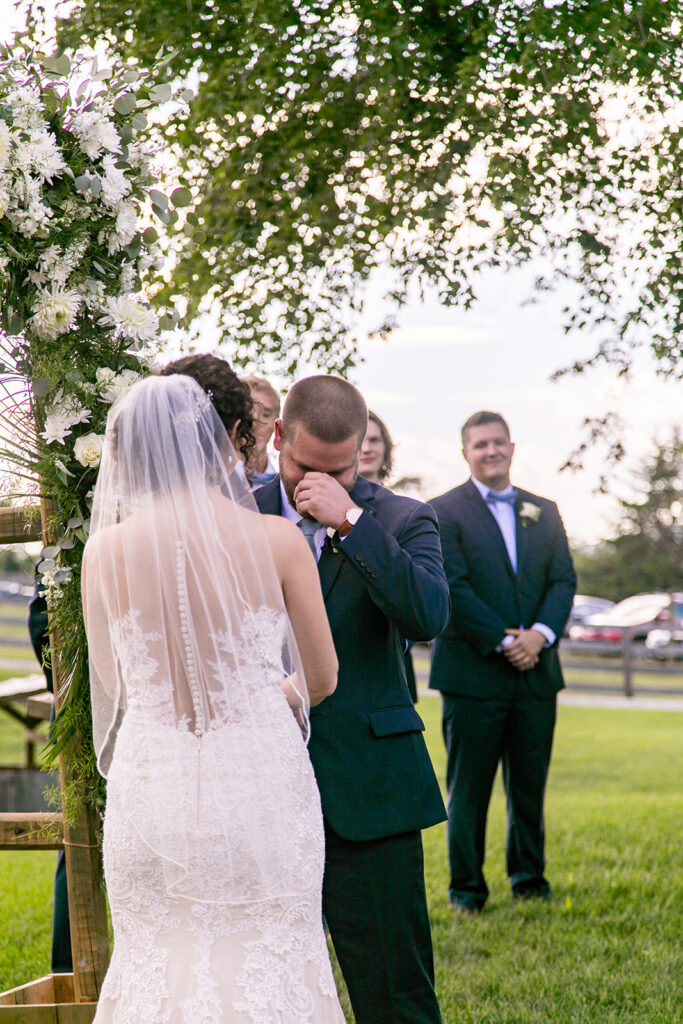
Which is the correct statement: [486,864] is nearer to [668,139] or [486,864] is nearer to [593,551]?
[668,139]

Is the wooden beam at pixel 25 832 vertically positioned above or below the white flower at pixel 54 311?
below

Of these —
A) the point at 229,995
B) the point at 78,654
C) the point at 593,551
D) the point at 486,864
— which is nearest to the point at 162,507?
the point at 78,654

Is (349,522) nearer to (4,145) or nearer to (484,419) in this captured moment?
(4,145)

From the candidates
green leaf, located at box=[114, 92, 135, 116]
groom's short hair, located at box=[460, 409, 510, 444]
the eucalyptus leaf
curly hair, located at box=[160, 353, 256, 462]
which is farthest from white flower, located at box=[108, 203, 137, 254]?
Result: groom's short hair, located at box=[460, 409, 510, 444]

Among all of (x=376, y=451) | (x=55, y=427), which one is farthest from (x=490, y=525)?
(x=55, y=427)

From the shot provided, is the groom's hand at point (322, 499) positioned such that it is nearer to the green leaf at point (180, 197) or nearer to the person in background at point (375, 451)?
the green leaf at point (180, 197)

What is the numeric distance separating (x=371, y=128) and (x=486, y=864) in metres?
4.59

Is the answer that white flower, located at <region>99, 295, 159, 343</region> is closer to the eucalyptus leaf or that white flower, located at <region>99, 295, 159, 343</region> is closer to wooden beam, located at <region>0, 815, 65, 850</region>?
the eucalyptus leaf

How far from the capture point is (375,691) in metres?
3.19

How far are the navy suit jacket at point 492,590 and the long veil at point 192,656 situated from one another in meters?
3.06

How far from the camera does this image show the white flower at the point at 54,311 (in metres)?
3.22

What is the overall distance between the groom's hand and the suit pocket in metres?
0.60

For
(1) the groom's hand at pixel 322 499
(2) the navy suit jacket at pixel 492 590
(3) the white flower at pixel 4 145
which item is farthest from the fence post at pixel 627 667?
(3) the white flower at pixel 4 145

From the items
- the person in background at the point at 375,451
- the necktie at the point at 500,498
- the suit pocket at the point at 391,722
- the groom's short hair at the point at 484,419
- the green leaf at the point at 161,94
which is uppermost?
the green leaf at the point at 161,94
